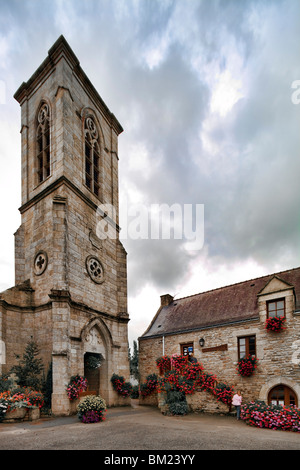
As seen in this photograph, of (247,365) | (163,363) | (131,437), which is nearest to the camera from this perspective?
(131,437)

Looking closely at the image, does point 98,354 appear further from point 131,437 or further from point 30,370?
point 131,437

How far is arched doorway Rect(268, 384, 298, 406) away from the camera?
37.0ft

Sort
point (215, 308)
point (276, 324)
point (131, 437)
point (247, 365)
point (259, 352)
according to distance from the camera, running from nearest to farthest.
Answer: point (131, 437) < point (276, 324) < point (247, 365) < point (259, 352) < point (215, 308)

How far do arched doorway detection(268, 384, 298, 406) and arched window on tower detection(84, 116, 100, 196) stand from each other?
12.4 m

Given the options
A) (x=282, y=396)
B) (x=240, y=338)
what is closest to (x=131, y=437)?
(x=282, y=396)

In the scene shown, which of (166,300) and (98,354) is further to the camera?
(166,300)

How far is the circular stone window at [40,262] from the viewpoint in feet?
45.6

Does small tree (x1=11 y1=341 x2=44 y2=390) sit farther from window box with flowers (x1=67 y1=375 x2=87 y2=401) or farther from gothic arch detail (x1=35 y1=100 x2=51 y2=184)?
gothic arch detail (x1=35 y1=100 x2=51 y2=184)

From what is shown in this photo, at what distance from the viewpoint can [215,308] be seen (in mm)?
15789

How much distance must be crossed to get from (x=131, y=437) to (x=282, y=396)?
21.4 ft

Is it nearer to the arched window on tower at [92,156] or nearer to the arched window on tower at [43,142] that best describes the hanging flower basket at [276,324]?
the arched window on tower at [92,156]

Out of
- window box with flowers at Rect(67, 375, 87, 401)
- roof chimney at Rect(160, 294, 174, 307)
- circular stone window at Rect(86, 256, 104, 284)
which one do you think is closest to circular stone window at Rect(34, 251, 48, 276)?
circular stone window at Rect(86, 256, 104, 284)
